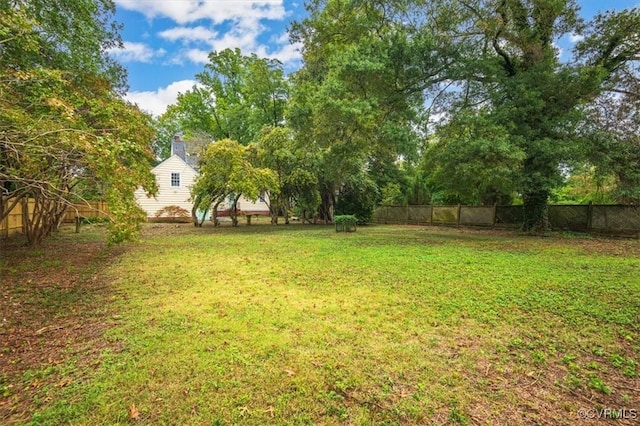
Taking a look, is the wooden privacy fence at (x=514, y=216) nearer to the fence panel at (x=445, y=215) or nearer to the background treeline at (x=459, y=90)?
the fence panel at (x=445, y=215)

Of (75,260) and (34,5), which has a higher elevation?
(34,5)

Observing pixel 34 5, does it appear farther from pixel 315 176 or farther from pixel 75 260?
pixel 315 176

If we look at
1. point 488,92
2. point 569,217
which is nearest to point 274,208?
point 488,92

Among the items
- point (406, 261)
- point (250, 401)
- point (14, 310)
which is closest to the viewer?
point (250, 401)

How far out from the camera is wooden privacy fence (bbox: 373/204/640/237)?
10.7 m

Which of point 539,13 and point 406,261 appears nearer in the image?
point 406,261

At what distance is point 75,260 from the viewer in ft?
23.9

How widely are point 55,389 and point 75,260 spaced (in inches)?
239

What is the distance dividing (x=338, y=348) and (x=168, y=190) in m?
22.4

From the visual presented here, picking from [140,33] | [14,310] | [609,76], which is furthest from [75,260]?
[609,76]

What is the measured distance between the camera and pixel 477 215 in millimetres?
15891

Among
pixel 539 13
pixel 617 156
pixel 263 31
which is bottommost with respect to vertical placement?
pixel 617 156

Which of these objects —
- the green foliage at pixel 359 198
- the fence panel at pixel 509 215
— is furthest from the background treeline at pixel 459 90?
the green foliage at pixel 359 198

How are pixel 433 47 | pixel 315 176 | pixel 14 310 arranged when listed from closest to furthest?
1. pixel 14 310
2. pixel 433 47
3. pixel 315 176
